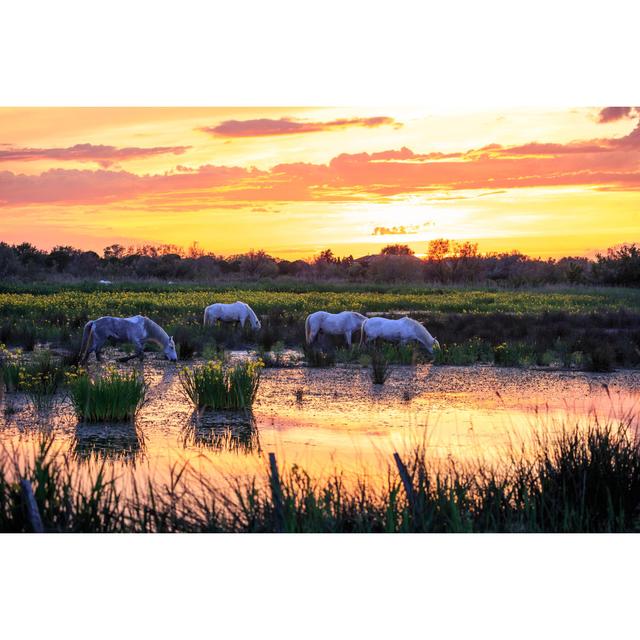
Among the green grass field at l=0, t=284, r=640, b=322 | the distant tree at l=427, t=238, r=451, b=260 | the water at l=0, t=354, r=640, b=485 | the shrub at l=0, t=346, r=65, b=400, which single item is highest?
the distant tree at l=427, t=238, r=451, b=260

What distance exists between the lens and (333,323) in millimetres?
18578

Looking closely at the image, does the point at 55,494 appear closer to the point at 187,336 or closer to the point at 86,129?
the point at 86,129

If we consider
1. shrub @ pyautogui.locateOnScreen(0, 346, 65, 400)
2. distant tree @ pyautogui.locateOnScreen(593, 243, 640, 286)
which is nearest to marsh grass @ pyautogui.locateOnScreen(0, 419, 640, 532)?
shrub @ pyautogui.locateOnScreen(0, 346, 65, 400)

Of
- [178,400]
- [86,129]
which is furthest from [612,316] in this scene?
[86,129]

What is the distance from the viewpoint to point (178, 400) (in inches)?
477

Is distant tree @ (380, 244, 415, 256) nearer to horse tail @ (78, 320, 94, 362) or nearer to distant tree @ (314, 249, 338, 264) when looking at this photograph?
distant tree @ (314, 249, 338, 264)

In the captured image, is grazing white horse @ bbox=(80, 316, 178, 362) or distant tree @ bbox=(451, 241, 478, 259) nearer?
grazing white horse @ bbox=(80, 316, 178, 362)

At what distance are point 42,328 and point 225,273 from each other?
32.4 metres

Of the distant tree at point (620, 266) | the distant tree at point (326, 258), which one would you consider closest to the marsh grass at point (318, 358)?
the distant tree at point (620, 266)

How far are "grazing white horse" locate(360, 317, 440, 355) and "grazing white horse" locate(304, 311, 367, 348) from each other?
1.99 feet

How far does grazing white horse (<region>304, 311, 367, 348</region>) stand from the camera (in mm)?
18547

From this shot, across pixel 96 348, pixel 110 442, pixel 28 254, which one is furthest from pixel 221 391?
pixel 28 254

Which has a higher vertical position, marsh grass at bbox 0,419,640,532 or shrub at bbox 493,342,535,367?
marsh grass at bbox 0,419,640,532

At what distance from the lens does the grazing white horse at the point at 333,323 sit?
1855 centimetres
